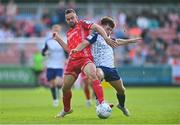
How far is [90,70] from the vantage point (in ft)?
53.2

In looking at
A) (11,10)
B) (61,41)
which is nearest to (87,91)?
(61,41)

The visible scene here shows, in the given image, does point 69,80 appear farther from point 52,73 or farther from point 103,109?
point 52,73

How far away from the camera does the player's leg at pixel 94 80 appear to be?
52.3 ft

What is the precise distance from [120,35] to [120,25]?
934mm

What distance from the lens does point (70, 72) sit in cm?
1673

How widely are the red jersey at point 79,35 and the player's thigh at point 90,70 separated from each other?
32cm

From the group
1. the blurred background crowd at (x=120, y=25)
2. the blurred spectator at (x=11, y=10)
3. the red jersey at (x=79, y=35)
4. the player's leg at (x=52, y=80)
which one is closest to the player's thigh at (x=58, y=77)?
the player's leg at (x=52, y=80)

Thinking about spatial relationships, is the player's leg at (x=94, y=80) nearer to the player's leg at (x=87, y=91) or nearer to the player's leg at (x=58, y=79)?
the player's leg at (x=87, y=91)

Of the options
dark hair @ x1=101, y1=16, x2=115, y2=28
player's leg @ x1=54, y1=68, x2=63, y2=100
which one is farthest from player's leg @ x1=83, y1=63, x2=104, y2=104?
player's leg @ x1=54, y1=68, x2=63, y2=100

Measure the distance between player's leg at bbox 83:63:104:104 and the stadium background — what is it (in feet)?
70.2

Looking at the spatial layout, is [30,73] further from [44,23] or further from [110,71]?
[110,71]

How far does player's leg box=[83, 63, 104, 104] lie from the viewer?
1595cm

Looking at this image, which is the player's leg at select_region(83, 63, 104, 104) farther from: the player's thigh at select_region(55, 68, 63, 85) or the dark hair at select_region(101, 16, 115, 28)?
the player's thigh at select_region(55, 68, 63, 85)

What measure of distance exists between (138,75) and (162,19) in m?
5.78
